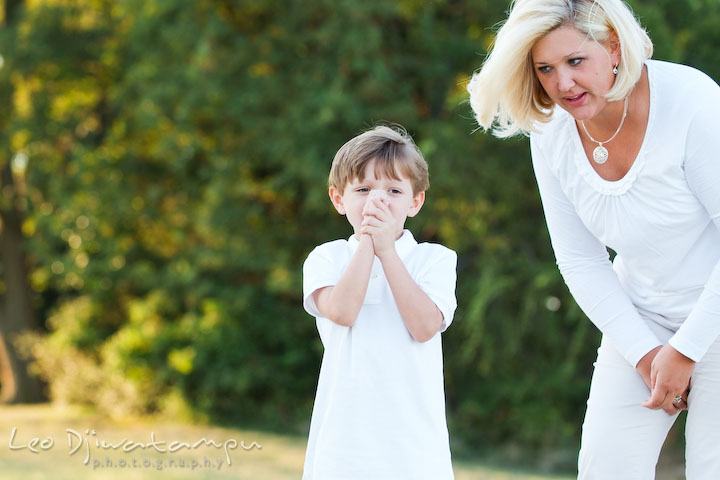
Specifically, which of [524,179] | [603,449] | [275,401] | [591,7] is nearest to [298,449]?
[275,401]

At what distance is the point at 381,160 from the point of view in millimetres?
2352

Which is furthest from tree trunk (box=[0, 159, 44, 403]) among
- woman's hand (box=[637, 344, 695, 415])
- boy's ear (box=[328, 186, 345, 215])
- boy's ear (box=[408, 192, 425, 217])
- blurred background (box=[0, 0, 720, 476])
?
woman's hand (box=[637, 344, 695, 415])

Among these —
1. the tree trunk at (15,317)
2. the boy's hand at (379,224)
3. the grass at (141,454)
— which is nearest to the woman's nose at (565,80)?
the boy's hand at (379,224)

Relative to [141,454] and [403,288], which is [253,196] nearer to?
[141,454]

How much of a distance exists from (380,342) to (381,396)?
137 mm

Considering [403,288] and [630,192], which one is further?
[630,192]

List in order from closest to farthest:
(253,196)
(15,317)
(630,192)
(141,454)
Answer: (630,192) < (141,454) < (253,196) < (15,317)

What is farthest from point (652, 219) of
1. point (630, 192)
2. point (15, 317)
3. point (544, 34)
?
point (15, 317)

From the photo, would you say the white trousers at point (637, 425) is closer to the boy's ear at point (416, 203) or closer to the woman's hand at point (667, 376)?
the woman's hand at point (667, 376)

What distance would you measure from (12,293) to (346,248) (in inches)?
464

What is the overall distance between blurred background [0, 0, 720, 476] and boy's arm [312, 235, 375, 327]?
15.9 feet

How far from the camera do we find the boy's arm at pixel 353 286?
222cm

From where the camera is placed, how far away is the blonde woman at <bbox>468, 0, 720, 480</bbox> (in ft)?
7.34

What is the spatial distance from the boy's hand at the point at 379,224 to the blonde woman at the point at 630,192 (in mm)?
414
